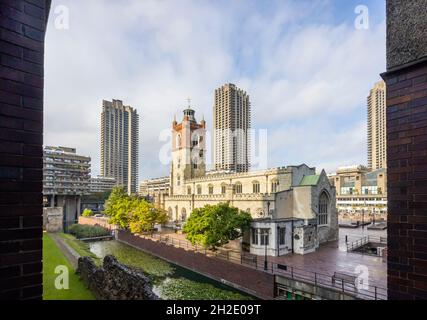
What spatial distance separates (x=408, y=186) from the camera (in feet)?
14.0

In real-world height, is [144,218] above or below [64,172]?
below

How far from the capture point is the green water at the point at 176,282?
21.1 m

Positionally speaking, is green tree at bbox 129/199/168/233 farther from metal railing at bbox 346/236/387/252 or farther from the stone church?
metal railing at bbox 346/236/387/252

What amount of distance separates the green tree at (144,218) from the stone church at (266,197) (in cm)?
897

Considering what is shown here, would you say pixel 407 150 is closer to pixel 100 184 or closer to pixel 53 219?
pixel 53 219

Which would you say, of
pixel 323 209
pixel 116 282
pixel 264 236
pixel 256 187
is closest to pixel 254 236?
pixel 264 236

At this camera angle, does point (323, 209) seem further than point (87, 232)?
No

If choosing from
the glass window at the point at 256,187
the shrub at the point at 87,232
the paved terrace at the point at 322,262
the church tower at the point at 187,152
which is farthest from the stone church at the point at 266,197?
the shrub at the point at 87,232

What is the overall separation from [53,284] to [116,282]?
226 inches

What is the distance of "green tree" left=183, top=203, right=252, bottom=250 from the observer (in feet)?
88.4

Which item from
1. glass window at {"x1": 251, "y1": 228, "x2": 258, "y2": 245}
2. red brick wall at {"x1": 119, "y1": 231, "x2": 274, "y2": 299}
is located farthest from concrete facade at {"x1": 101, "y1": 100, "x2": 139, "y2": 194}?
glass window at {"x1": 251, "y1": 228, "x2": 258, "y2": 245}

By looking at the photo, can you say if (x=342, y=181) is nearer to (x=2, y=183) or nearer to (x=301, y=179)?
(x=301, y=179)

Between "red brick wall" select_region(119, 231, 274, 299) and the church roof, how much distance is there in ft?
58.4
